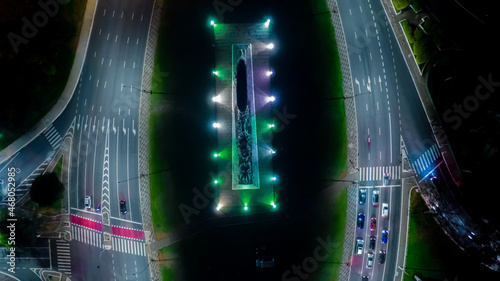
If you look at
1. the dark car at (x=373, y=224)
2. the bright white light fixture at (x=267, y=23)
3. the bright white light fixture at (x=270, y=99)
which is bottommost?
the dark car at (x=373, y=224)

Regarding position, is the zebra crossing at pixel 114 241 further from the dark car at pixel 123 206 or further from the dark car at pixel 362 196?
the dark car at pixel 362 196

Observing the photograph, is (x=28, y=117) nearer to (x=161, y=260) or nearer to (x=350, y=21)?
(x=161, y=260)

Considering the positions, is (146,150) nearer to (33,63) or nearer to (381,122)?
(33,63)

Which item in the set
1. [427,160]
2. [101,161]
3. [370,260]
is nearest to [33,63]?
[101,161]

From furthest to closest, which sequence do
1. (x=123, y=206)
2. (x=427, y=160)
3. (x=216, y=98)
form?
(x=427, y=160) → (x=216, y=98) → (x=123, y=206)

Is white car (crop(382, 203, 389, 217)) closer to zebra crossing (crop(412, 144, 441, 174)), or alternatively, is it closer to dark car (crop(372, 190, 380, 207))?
dark car (crop(372, 190, 380, 207))

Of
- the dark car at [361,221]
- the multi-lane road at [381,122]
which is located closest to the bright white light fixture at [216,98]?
the multi-lane road at [381,122]

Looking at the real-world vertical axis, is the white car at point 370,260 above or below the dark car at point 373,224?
below

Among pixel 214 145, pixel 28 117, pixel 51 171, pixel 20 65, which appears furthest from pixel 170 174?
pixel 20 65
